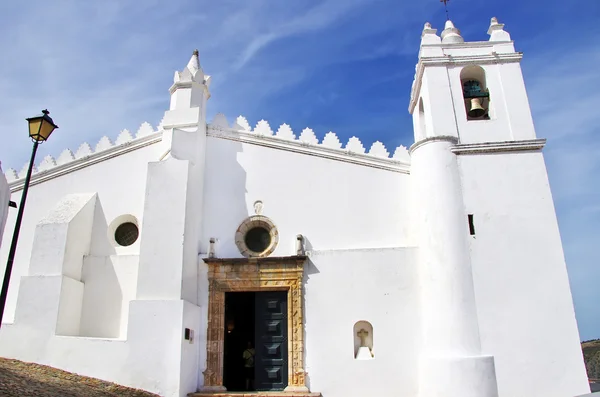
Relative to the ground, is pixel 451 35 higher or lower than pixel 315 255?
higher

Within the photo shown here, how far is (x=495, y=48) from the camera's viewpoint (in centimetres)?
1163

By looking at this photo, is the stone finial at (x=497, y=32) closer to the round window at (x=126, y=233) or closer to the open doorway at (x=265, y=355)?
the open doorway at (x=265, y=355)

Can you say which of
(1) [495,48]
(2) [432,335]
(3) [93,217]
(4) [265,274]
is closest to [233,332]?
(4) [265,274]

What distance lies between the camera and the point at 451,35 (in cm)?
1226

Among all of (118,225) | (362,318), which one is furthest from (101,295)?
(362,318)

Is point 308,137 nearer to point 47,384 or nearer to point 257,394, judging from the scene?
point 257,394

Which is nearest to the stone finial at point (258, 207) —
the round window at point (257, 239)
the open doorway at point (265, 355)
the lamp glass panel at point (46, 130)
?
the round window at point (257, 239)

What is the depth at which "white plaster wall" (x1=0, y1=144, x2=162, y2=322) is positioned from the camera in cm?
1185

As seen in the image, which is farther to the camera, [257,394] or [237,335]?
[237,335]

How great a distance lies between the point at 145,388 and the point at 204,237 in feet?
11.1

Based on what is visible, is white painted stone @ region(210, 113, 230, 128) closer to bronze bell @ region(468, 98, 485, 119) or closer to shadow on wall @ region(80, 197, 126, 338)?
shadow on wall @ region(80, 197, 126, 338)

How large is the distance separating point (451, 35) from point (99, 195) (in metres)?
9.27

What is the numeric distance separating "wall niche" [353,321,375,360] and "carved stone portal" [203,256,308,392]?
3.71 ft

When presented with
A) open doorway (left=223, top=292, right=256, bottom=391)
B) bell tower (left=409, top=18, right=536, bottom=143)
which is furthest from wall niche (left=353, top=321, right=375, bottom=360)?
bell tower (left=409, top=18, right=536, bottom=143)
